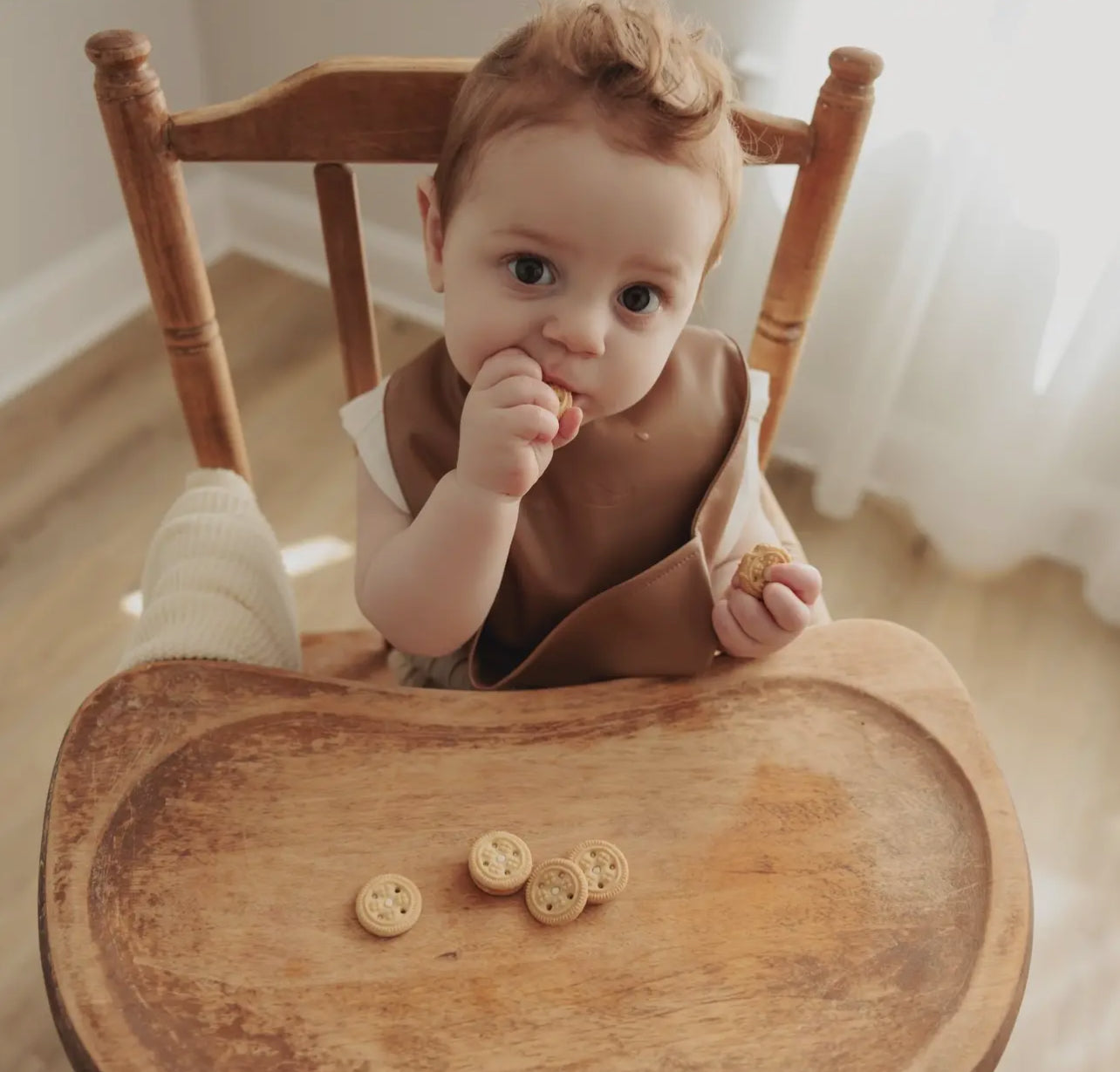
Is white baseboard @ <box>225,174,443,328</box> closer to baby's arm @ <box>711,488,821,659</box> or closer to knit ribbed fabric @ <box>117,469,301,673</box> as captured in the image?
→ knit ribbed fabric @ <box>117,469,301,673</box>

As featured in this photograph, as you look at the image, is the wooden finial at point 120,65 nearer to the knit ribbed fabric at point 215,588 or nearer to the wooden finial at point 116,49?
the wooden finial at point 116,49

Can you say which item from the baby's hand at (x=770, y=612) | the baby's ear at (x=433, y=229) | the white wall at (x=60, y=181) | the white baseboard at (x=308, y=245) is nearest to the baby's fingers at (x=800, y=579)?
the baby's hand at (x=770, y=612)

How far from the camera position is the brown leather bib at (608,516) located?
702 millimetres

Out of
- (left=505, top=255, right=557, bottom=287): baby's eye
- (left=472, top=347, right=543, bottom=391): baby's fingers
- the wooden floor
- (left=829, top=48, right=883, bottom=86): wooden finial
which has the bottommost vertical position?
the wooden floor

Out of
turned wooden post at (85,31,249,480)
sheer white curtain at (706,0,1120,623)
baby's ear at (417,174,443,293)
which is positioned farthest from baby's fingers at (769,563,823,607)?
sheer white curtain at (706,0,1120,623)

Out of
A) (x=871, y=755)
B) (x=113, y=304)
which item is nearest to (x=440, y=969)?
(x=871, y=755)

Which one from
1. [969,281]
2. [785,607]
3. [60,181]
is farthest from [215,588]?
[60,181]

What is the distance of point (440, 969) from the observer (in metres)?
0.56

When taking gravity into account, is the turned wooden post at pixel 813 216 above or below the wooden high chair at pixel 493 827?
above

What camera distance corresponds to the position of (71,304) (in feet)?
5.51

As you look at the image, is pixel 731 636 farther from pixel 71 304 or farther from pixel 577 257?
pixel 71 304

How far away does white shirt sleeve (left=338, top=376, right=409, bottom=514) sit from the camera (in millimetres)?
740

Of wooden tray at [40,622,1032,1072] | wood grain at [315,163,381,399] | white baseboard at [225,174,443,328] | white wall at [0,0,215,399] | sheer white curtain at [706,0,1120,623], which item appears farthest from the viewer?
white baseboard at [225,174,443,328]

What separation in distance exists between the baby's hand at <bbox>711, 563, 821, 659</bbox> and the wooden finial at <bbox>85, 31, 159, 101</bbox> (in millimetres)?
463
